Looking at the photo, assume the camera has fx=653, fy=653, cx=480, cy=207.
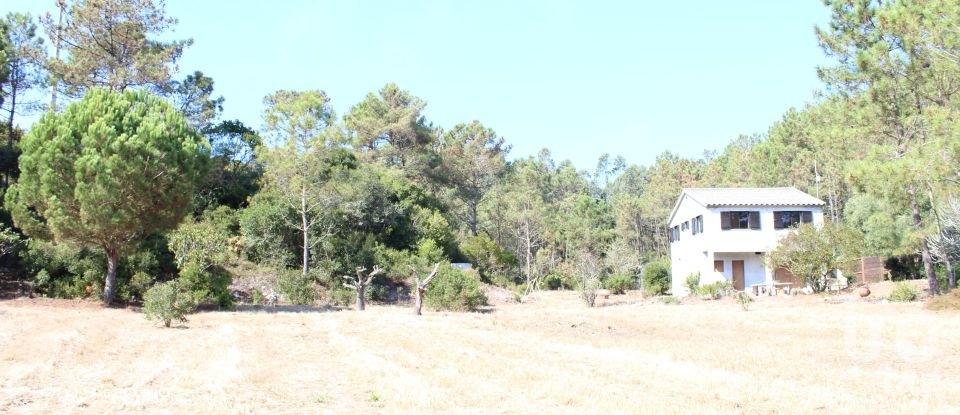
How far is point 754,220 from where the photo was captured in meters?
30.9

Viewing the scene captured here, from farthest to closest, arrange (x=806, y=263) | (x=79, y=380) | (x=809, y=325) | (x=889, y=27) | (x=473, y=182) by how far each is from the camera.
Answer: (x=473, y=182) → (x=806, y=263) → (x=889, y=27) → (x=809, y=325) → (x=79, y=380)

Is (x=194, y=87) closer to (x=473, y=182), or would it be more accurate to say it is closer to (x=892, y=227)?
(x=473, y=182)

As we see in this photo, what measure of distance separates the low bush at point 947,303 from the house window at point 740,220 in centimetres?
1371

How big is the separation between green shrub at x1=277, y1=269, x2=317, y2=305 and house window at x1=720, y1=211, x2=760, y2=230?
750 inches

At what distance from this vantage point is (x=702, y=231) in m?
31.9

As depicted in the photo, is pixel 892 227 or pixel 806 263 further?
pixel 892 227

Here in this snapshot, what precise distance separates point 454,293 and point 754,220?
1677 centimetres

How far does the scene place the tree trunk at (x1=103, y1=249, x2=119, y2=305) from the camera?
19750 millimetres

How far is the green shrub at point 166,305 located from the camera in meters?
15.0

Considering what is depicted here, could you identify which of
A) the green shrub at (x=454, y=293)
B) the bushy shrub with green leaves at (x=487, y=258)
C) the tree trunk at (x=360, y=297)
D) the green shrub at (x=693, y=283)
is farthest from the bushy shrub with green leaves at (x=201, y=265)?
the green shrub at (x=693, y=283)

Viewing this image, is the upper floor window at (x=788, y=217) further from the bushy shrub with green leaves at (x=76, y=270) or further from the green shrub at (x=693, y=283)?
the bushy shrub with green leaves at (x=76, y=270)

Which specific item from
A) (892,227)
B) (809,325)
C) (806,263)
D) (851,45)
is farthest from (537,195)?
(809,325)

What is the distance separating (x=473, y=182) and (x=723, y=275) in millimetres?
23472

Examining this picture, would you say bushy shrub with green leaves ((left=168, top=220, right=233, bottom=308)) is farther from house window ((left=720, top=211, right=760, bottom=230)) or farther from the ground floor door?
the ground floor door
